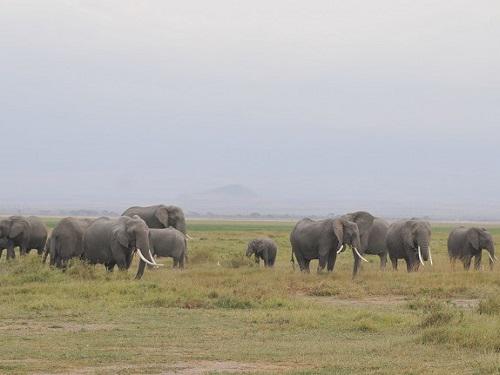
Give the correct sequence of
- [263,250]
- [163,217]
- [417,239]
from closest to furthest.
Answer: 1. [417,239]
2. [263,250]
3. [163,217]

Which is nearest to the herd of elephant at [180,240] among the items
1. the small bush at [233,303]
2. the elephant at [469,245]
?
the elephant at [469,245]

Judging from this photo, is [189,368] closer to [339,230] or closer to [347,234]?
[339,230]

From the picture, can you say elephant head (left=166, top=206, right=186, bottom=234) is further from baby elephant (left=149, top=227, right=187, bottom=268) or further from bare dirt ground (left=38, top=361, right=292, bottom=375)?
bare dirt ground (left=38, top=361, right=292, bottom=375)

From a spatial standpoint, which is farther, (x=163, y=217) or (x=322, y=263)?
(x=163, y=217)

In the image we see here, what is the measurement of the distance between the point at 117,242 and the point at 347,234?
6314 mm

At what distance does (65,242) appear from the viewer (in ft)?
91.4

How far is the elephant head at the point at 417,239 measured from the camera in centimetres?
3019

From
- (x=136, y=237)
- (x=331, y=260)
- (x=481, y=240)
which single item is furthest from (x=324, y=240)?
(x=481, y=240)

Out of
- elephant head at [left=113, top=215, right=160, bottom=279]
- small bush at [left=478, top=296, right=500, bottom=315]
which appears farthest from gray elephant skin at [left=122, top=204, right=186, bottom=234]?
small bush at [left=478, top=296, right=500, bottom=315]

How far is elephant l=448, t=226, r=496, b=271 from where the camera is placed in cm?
3216

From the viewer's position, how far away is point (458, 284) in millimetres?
25328

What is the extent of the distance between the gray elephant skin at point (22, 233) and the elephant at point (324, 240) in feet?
31.1

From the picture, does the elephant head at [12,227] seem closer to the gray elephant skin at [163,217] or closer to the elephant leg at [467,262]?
the gray elephant skin at [163,217]

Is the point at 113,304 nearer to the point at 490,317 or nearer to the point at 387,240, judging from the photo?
the point at 490,317
